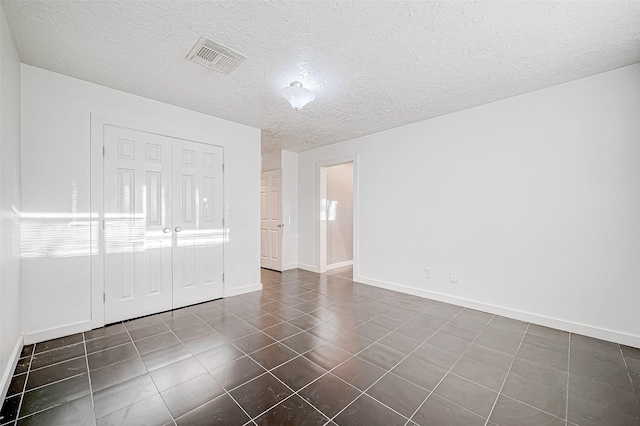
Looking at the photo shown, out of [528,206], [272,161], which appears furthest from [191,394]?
[272,161]

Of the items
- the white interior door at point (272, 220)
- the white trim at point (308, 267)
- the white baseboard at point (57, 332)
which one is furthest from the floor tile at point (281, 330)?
the white interior door at point (272, 220)

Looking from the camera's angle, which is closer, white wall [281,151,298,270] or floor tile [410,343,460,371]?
floor tile [410,343,460,371]

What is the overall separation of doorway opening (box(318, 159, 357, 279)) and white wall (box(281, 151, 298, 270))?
69 cm

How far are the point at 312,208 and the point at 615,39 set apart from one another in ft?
14.3

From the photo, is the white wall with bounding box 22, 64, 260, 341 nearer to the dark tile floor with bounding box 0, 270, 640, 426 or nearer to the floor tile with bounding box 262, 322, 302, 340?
the dark tile floor with bounding box 0, 270, 640, 426

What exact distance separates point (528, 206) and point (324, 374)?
9.08 ft

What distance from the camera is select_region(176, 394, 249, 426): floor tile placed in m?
1.50

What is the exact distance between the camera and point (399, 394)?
5.73 ft

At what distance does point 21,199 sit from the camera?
2330mm

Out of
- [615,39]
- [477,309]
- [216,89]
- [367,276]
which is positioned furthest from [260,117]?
[477,309]

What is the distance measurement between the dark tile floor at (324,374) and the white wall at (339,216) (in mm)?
2815

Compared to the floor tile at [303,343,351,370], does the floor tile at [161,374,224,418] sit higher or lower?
higher

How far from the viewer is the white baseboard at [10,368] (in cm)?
168

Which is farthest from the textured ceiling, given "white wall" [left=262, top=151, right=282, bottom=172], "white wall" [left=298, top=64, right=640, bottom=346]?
"white wall" [left=262, top=151, right=282, bottom=172]
